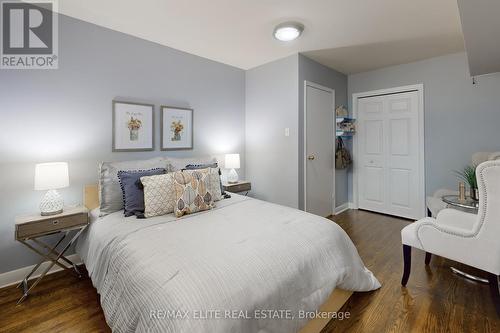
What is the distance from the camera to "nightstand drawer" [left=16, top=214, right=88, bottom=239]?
1791mm

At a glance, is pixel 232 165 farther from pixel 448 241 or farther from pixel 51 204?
pixel 448 241

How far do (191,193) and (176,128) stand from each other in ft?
4.19

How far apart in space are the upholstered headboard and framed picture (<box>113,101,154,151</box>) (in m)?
0.47

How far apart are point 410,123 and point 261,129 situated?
89.5 inches

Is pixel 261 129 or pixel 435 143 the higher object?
pixel 261 129

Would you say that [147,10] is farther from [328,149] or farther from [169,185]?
[328,149]

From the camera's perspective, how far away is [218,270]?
1.16m

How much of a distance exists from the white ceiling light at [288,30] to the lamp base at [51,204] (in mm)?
2617

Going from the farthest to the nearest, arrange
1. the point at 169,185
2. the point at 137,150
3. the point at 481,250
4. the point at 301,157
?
the point at 301,157 → the point at 137,150 → the point at 169,185 → the point at 481,250

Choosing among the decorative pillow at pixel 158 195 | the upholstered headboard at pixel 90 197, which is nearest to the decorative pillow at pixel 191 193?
the decorative pillow at pixel 158 195

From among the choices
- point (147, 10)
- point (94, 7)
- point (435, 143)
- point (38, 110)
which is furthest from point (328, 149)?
point (38, 110)

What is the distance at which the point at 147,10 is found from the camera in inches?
84.6

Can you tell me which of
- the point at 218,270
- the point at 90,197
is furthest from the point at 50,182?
the point at 218,270

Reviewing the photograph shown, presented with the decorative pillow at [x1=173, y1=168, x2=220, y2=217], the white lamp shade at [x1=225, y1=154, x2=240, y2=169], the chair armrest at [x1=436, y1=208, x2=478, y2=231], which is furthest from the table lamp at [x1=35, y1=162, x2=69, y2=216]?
the chair armrest at [x1=436, y1=208, x2=478, y2=231]
